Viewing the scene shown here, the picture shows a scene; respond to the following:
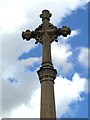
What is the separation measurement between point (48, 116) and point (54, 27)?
3223 mm

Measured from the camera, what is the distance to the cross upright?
430 inches

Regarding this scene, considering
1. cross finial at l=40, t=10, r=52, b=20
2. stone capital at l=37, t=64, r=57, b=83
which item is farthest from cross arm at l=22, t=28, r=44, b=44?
stone capital at l=37, t=64, r=57, b=83

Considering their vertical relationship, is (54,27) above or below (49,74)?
above

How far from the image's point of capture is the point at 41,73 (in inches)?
453

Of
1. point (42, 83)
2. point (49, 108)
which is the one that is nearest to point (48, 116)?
point (49, 108)

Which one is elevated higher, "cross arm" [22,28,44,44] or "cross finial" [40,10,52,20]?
"cross finial" [40,10,52,20]

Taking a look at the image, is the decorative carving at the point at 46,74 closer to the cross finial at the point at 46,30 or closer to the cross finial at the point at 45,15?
the cross finial at the point at 46,30

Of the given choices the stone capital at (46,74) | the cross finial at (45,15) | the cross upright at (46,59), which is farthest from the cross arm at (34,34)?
the stone capital at (46,74)

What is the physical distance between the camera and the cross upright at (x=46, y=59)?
1092 cm

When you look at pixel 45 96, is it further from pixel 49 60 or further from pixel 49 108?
pixel 49 60

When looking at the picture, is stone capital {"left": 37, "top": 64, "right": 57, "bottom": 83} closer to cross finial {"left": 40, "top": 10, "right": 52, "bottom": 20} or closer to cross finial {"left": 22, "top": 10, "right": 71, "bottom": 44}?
cross finial {"left": 22, "top": 10, "right": 71, "bottom": 44}

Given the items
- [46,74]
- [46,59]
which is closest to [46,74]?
[46,74]

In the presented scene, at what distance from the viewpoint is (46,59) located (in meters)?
11.9

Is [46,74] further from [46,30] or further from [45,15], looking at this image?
[45,15]
